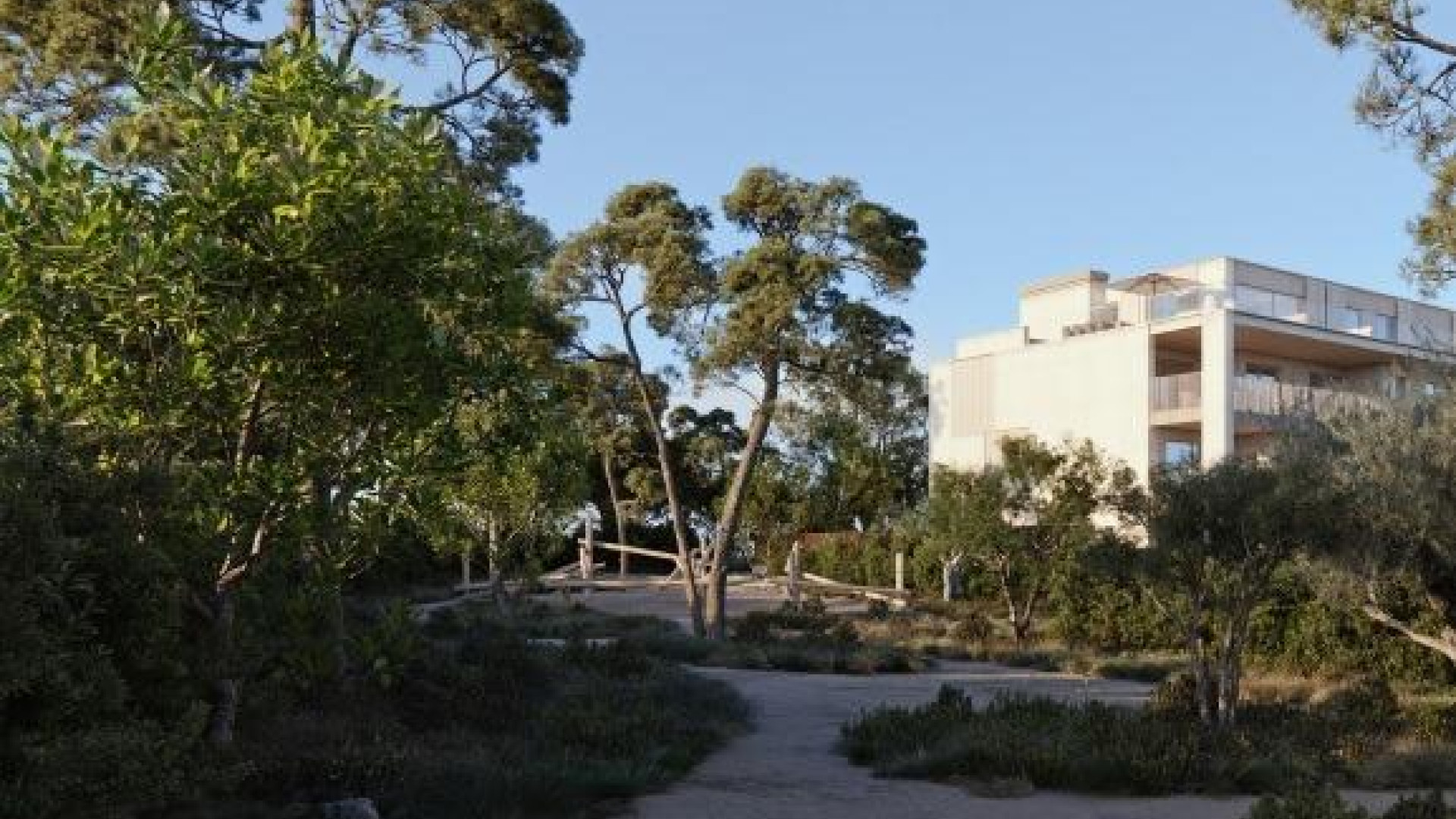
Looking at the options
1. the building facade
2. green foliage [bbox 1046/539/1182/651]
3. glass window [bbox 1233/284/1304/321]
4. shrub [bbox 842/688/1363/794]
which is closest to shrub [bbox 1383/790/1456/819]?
shrub [bbox 842/688/1363/794]

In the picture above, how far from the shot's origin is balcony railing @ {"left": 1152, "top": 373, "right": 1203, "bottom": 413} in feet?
114

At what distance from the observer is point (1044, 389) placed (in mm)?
39031

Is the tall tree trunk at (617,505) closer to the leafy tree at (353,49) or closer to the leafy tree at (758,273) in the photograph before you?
the leafy tree at (758,273)

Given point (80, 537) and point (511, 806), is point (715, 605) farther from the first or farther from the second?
point (80, 537)

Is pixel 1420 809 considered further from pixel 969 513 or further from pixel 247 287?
pixel 969 513

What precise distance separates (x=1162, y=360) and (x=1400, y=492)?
25291mm

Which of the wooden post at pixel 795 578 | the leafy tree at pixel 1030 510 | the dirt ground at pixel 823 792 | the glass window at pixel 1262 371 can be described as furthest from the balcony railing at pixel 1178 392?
the dirt ground at pixel 823 792

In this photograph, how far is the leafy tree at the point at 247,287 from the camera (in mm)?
6406

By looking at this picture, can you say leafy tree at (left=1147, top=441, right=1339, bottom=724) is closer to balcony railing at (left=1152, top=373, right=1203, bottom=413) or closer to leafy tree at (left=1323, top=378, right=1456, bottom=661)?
leafy tree at (left=1323, top=378, right=1456, bottom=661)

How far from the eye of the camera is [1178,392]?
35094 millimetres

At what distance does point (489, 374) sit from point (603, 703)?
5.61m

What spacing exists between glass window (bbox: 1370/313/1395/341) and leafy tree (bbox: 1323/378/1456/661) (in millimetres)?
34251

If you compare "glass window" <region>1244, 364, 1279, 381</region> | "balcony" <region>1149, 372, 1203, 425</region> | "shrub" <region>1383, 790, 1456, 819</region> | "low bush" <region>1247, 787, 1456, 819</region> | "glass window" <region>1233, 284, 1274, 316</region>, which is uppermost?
"glass window" <region>1233, 284, 1274, 316</region>

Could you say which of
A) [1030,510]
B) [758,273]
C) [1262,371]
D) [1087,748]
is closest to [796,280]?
[758,273]
